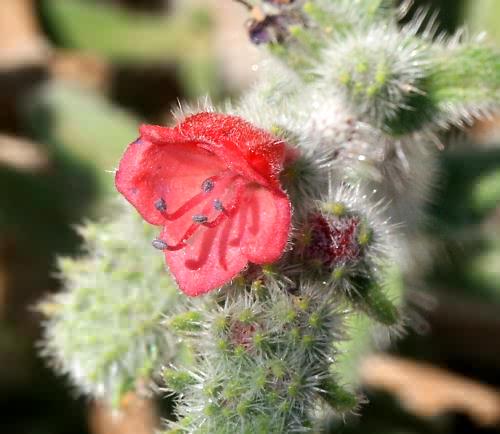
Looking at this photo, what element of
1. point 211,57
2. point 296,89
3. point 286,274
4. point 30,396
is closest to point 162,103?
point 211,57

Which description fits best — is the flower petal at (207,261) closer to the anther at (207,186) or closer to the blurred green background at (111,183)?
the anther at (207,186)

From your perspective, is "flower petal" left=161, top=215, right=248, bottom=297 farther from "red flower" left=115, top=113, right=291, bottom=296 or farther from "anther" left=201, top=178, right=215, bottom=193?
"anther" left=201, top=178, right=215, bottom=193

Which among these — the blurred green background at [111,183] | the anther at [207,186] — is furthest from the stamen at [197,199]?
the blurred green background at [111,183]

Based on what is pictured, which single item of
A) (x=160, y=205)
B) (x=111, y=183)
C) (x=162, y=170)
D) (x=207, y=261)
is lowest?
(x=207, y=261)

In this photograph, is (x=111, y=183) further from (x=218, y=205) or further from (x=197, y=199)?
(x=218, y=205)

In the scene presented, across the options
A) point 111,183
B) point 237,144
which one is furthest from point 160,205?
point 111,183

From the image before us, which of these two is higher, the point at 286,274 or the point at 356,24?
the point at 356,24

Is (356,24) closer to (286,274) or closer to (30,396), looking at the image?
(286,274)
